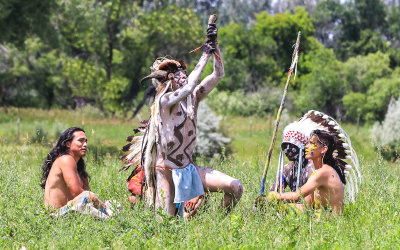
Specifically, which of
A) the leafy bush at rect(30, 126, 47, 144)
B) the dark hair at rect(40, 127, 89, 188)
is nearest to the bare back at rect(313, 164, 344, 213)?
the dark hair at rect(40, 127, 89, 188)

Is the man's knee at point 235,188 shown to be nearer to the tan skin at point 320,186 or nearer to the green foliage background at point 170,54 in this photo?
the tan skin at point 320,186

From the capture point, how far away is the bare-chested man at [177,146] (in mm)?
4812

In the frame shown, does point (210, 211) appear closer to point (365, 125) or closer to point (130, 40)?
point (130, 40)

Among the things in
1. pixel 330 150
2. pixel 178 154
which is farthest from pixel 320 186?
pixel 178 154

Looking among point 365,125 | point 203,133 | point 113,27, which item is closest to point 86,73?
point 113,27

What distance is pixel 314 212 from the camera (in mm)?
4906

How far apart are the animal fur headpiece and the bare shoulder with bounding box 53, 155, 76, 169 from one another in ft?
3.68

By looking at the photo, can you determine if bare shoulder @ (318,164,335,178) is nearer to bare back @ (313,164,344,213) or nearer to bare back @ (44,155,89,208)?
bare back @ (313,164,344,213)

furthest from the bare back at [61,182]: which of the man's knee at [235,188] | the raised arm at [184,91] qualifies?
the man's knee at [235,188]

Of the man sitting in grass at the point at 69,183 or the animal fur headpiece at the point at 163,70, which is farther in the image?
the man sitting in grass at the point at 69,183

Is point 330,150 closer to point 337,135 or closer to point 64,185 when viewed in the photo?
point 337,135

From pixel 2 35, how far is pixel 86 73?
10180 millimetres

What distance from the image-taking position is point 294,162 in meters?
5.52

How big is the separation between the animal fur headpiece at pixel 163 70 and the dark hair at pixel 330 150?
59.4 inches
